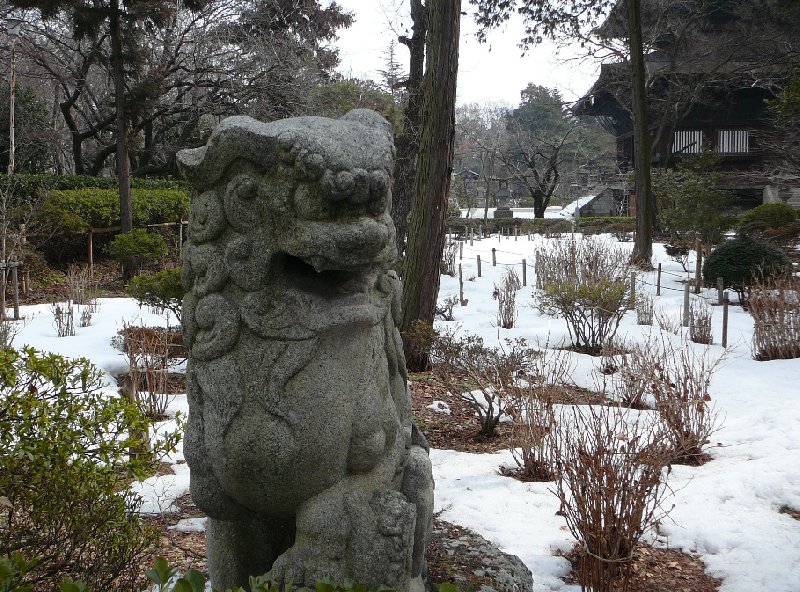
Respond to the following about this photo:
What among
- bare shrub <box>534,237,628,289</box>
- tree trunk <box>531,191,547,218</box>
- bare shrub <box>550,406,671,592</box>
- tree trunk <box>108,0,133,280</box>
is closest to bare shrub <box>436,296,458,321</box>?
bare shrub <box>534,237,628,289</box>

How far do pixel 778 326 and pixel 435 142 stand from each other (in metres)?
4.97

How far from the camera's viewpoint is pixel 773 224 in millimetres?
17688

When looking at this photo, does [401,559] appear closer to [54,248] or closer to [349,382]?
[349,382]

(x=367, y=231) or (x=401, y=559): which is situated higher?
(x=367, y=231)

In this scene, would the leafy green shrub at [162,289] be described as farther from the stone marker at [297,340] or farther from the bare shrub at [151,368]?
the stone marker at [297,340]

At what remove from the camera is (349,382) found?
2148 mm

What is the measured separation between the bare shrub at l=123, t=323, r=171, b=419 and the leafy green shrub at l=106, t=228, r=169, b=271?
23.2ft

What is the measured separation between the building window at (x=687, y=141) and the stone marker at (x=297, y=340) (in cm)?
2637

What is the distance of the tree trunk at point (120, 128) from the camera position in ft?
48.1

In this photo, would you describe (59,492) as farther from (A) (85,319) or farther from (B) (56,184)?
(B) (56,184)

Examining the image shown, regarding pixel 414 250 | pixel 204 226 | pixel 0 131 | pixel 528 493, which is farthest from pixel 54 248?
pixel 204 226

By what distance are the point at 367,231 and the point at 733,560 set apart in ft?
11.1

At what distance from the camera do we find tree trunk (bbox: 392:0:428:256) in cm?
1241

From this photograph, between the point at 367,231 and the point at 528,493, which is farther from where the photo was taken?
the point at 528,493
